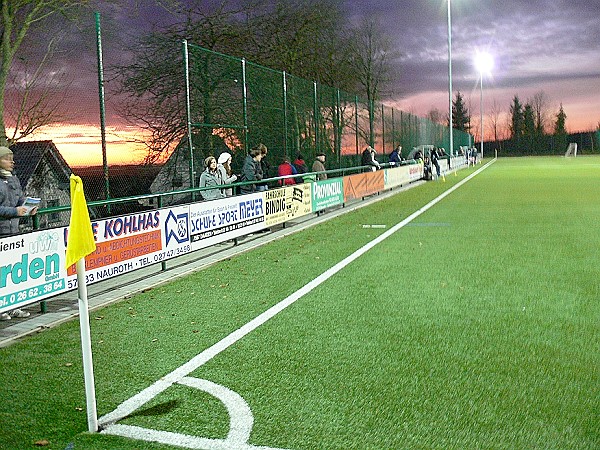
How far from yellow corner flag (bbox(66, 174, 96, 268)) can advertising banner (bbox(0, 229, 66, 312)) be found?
111 inches

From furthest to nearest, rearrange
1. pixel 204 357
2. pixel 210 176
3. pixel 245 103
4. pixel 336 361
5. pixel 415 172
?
pixel 415 172 < pixel 245 103 < pixel 210 176 < pixel 204 357 < pixel 336 361

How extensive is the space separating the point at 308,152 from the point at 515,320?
17.1 meters

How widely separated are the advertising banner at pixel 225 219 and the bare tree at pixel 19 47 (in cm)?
350

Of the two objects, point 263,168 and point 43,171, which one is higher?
point 43,171

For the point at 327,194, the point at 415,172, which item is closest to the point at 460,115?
the point at 415,172

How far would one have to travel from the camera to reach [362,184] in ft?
79.1

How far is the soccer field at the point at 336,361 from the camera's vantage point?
14.2ft

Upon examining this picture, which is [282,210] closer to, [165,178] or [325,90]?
[165,178]

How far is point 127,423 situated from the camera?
451cm

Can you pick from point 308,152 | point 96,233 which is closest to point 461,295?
point 96,233

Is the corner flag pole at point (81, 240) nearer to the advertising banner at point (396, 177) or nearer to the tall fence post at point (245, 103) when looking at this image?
the tall fence post at point (245, 103)

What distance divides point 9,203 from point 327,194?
12574 mm

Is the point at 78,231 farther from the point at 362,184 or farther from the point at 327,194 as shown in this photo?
the point at 362,184

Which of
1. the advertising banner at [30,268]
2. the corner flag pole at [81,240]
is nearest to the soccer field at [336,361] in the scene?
the corner flag pole at [81,240]
